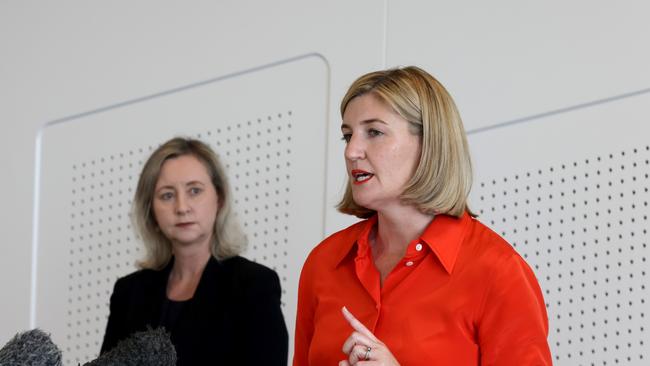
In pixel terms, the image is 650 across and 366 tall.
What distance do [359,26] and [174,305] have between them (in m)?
1.05

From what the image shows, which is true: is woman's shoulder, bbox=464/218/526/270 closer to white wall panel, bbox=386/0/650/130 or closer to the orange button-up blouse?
the orange button-up blouse

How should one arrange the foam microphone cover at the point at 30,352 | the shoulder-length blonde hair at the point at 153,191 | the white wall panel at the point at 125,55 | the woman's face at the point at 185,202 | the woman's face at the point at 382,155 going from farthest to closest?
the white wall panel at the point at 125,55 → the shoulder-length blonde hair at the point at 153,191 → the woman's face at the point at 185,202 → the woman's face at the point at 382,155 → the foam microphone cover at the point at 30,352

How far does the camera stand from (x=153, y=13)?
3.79 meters

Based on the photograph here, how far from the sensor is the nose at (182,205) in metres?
2.88

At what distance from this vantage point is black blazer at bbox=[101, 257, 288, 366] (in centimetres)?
262

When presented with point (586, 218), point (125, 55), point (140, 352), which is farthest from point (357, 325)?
point (125, 55)

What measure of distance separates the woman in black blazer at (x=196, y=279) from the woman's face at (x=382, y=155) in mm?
811

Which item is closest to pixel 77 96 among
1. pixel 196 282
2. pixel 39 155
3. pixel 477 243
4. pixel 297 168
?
pixel 39 155

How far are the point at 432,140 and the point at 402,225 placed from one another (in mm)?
178

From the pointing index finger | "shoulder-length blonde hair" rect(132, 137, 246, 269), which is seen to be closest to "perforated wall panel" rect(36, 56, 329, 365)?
"shoulder-length blonde hair" rect(132, 137, 246, 269)

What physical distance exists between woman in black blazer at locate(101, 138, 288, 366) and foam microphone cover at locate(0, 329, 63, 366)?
1521 millimetres

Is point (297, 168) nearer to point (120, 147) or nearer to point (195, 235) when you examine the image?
point (195, 235)

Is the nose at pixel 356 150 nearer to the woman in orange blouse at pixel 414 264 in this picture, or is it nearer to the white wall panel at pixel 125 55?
the woman in orange blouse at pixel 414 264

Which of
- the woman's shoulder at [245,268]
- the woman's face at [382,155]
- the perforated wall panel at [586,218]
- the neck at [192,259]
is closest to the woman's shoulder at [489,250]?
the woman's face at [382,155]
